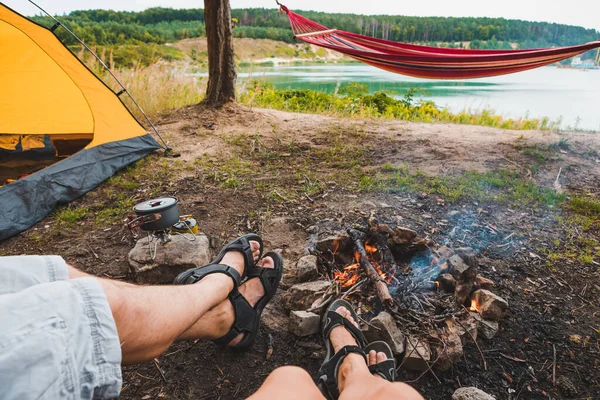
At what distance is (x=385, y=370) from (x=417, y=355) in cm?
14

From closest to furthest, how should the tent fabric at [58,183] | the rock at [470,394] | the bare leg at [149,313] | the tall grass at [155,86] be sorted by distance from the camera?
1. the bare leg at [149,313]
2. the rock at [470,394]
3. the tent fabric at [58,183]
4. the tall grass at [155,86]

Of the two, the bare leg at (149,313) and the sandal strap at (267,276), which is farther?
the sandal strap at (267,276)

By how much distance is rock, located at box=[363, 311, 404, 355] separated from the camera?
119 centimetres

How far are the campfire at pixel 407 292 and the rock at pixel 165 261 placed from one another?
51 cm

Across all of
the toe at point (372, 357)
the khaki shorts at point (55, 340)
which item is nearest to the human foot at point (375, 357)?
the toe at point (372, 357)

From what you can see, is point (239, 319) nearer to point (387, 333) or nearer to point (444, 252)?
point (387, 333)

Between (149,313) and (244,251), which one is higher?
(149,313)

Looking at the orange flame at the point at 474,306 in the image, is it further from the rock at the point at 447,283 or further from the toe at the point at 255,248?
the toe at the point at 255,248

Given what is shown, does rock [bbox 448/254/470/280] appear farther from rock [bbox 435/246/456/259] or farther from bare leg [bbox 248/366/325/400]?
bare leg [bbox 248/366/325/400]

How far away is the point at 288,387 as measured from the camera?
2.66 feet

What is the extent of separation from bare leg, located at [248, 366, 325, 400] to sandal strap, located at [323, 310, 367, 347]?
13.3 inches

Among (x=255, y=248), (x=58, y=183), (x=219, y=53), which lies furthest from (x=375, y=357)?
(x=219, y=53)

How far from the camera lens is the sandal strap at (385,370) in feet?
3.50

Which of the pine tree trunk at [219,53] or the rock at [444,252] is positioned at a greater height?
the pine tree trunk at [219,53]
